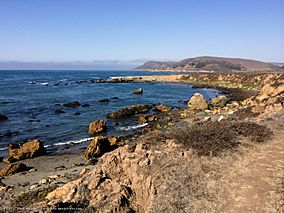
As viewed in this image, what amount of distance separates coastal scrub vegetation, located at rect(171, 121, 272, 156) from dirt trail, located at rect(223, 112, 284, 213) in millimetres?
797

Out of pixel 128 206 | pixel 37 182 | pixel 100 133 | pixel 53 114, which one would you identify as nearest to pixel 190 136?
pixel 128 206

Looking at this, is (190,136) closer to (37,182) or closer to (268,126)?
(268,126)

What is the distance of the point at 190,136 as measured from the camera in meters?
12.7

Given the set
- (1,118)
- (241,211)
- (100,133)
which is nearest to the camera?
(241,211)

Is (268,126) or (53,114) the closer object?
(268,126)

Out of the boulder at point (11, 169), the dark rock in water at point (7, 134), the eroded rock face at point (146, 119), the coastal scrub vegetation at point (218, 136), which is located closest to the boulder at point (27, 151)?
the boulder at point (11, 169)

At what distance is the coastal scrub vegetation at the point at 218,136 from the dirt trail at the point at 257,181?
0.80 metres

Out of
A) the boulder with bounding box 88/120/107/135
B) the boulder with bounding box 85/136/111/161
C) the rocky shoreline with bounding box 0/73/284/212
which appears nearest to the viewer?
the rocky shoreline with bounding box 0/73/284/212

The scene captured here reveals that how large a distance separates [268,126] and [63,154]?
15.2 meters

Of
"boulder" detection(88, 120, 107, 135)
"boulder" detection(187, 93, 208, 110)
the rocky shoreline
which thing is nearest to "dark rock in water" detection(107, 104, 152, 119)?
"boulder" detection(187, 93, 208, 110)

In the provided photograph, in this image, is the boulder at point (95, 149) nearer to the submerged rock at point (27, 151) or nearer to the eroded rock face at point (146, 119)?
the submerged rock at point (27, 151)

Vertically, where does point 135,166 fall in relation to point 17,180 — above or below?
above

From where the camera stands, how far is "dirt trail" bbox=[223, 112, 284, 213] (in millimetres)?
8539

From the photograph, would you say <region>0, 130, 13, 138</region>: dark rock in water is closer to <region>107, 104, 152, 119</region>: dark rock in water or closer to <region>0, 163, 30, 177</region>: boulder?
<region>0, 163, 30, 177</region>: boulder
